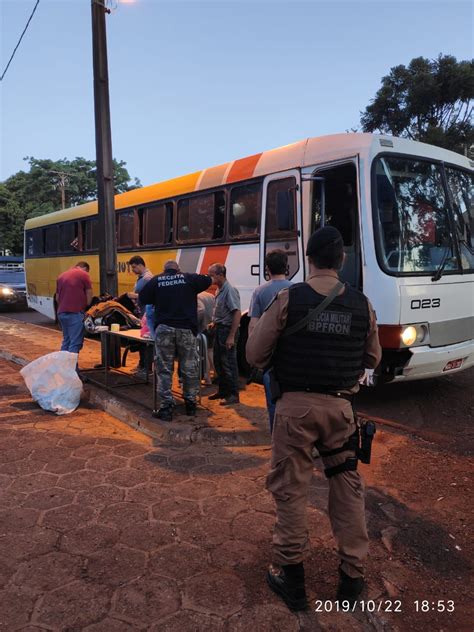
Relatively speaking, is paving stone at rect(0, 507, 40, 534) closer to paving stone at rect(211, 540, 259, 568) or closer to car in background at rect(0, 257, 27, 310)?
paving stone at rect(211, 540, 259, 568)

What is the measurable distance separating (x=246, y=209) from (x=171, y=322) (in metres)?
2.81

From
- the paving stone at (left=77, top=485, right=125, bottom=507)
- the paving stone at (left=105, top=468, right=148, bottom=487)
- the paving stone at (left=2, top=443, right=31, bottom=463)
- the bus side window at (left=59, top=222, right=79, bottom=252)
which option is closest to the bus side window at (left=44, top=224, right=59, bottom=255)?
the bus side window at (left=59, top=222, right=79, bottom=252)

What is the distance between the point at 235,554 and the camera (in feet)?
9.40

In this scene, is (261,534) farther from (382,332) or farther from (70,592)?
(382,332)

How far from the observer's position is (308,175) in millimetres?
5938

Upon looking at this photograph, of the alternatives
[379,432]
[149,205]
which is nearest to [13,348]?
[149,205]

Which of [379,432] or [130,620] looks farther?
[379,432]

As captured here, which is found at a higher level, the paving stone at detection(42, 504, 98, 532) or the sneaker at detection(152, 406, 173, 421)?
the sneaker at detection(152, 406, 173, 421)

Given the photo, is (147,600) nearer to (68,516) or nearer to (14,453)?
(68,516)

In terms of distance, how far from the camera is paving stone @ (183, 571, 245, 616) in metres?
2.40

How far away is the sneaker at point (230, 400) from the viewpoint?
18.9ft

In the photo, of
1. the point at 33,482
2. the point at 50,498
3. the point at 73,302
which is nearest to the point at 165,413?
the point at 33,482

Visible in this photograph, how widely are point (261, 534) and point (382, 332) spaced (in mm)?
2697

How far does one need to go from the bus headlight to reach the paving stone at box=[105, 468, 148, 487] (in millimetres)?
2916
